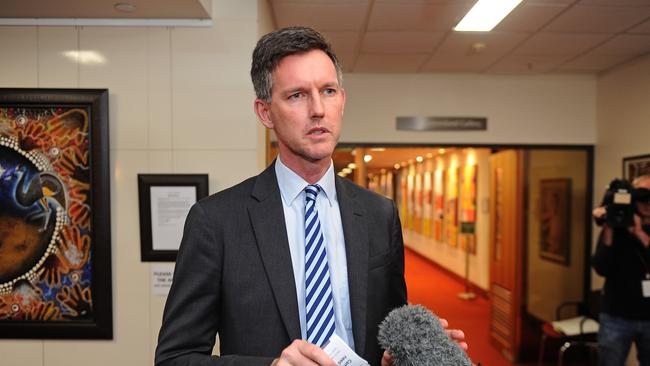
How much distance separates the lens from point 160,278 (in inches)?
108

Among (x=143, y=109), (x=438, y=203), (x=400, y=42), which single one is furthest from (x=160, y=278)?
(x=438, y=203)

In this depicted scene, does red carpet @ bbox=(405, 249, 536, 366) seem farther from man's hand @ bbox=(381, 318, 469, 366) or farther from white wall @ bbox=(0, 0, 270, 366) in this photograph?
man's hand @ bbox=(381, 318, 469, 366)

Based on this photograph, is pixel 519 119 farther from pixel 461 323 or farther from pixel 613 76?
pixel 461 323

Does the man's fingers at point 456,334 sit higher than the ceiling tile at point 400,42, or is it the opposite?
the ceiling tile at point 400,42

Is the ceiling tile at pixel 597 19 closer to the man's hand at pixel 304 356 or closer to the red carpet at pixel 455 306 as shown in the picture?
the red carpet at pixel 455 306

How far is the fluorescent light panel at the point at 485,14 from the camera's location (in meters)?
2.90

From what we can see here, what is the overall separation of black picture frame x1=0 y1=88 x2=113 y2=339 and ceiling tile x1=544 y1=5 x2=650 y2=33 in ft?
9.95

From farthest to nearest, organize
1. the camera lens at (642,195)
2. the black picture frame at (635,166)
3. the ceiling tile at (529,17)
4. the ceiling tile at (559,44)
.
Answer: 1. the black picture frame at (635,166)
2. the ceiling tile at (559,44)
3. the camera lens at (642,195)
4. the ceiling tile at (529,17)

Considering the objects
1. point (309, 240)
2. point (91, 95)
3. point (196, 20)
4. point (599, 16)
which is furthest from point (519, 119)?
point (309, 240)

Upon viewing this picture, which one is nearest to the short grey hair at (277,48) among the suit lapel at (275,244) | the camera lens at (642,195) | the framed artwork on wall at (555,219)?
the suit lapel at (275,244)

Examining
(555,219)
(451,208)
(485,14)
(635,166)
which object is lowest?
(451,208)

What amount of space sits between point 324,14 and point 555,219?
11.5 ft

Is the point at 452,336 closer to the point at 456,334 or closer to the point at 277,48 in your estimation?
the point at 456,334

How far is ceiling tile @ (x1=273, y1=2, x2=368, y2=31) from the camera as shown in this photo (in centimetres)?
328
